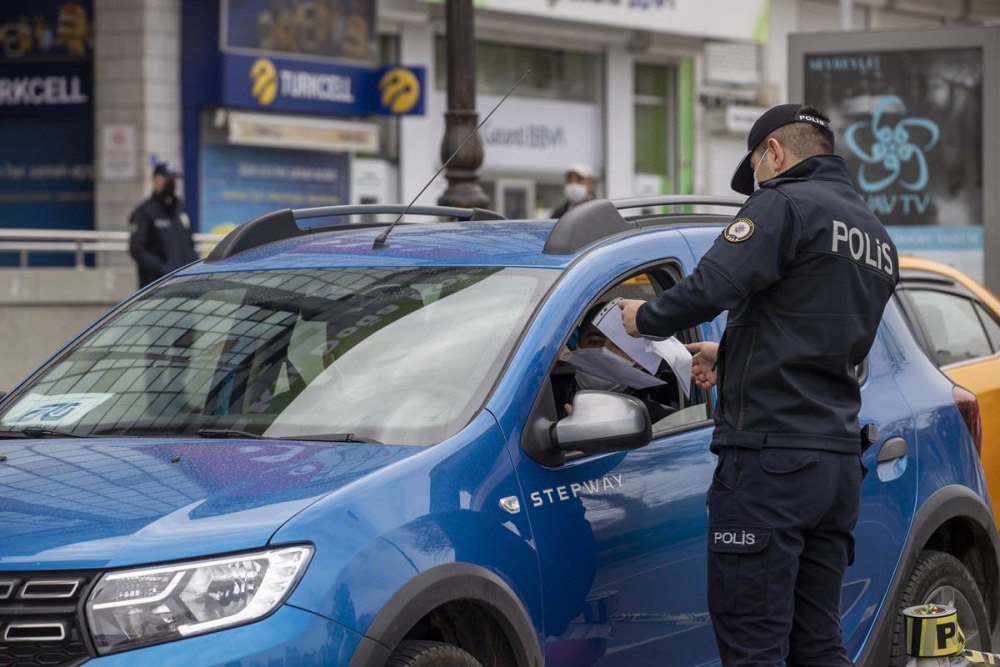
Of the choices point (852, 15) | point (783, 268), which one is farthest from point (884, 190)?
point (852, 15)

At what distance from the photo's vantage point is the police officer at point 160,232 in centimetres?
1274

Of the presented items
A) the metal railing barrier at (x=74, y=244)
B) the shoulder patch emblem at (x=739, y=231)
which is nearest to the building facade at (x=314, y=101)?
the metal railing barrier at (x=74, y=244)

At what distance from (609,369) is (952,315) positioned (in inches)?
127

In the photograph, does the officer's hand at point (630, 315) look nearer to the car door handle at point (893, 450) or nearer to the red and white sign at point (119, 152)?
the car door handle at point (893, 450)

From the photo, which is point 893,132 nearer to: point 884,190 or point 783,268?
point 884,190

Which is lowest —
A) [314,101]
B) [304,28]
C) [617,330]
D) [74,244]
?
[617,330]

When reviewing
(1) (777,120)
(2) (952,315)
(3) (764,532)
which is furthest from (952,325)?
(3) (764,532)

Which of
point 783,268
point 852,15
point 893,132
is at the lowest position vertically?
point 783,268

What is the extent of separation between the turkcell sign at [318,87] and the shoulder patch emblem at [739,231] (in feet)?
49.3

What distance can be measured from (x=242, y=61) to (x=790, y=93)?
736 centimetres

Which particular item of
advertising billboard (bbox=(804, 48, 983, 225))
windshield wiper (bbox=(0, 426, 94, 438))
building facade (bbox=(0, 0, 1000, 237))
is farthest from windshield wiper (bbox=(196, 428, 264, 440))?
building facade (bbox=(0, 0, 1000, 237))

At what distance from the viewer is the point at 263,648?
3061 mm

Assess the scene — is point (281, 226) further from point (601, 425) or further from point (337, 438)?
point (601, 425)

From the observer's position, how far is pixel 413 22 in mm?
21234
